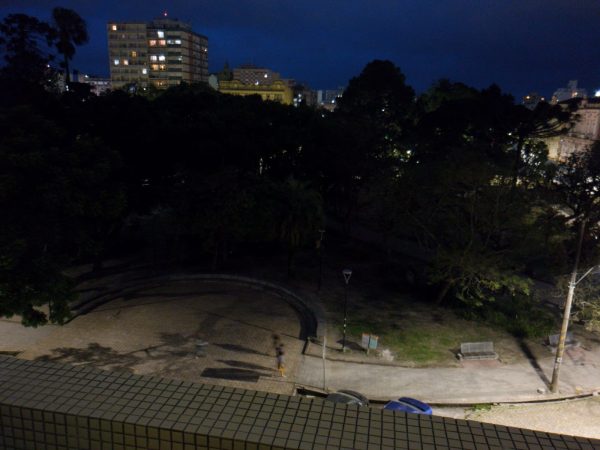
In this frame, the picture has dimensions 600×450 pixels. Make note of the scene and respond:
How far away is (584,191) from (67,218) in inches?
1128

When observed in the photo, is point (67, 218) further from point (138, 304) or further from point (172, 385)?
point (172, 385)

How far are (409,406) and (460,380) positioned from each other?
12.7 ft

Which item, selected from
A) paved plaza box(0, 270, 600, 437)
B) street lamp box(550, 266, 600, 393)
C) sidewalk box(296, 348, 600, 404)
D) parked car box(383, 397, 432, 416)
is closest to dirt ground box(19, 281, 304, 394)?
paved plaza box(0, 270, 600, 437)

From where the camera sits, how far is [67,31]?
43.8m

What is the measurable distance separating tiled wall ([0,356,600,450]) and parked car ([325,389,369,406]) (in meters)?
12.7

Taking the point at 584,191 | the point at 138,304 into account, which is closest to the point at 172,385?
the point at 138,304

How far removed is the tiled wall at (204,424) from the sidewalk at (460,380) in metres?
14.3

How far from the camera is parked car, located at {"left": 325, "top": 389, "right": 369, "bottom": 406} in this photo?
16.1 meters

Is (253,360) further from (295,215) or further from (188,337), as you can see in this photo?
(295,215)

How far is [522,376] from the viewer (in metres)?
19.0

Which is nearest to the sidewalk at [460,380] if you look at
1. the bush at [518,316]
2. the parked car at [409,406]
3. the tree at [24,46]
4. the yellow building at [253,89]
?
the parked car at [409,406]

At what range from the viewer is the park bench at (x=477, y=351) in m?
20.0

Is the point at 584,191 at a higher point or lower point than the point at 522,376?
higher

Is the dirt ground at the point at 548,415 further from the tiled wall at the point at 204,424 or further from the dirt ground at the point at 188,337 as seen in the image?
the tiled wall at the point at 204,424
